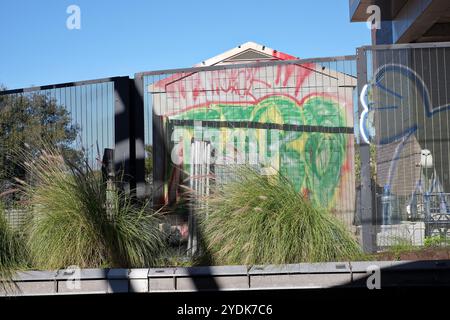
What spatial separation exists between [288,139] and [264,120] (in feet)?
1.40

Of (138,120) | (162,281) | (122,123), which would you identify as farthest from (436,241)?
(122,123)

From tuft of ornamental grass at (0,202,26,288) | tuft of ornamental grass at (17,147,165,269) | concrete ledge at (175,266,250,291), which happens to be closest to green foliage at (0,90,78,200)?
tuft of ornamental grass at (17,147,165,269)

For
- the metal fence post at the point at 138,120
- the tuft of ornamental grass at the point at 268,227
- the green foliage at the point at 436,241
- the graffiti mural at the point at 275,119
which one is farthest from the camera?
the metal fence post at the point at 138,120

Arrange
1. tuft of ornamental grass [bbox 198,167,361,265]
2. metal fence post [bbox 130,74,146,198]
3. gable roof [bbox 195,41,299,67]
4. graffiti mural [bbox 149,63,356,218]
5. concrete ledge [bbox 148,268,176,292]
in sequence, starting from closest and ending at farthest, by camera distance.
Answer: concrete ledge [bbox 148,268,176,292] < tuft of ornamental grass [bbox 198,167,361,265] < graffiti mural [bbox 149,63,356,218] < metal fence post [bbox 130,74,146,198] < gable roof [bbox 195,41,299,67]

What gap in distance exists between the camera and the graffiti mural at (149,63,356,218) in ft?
27.1

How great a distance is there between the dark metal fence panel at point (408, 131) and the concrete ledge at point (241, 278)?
7.92 feet

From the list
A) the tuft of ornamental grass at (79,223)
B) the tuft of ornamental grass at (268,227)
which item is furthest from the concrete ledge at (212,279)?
the tuft of ornamental grass at (79,223)

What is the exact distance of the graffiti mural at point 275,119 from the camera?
8.26 meters

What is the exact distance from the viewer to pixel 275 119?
8.55 meters

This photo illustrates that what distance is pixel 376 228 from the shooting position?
789 centimetres

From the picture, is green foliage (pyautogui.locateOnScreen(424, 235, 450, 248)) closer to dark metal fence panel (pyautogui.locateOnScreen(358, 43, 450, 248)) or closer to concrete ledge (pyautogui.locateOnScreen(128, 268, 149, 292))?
dark metal fence panel (pyautogui.locateOnScreen(358, 43, 450, 248))

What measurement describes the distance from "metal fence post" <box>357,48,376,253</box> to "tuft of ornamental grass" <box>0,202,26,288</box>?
403 centimetres

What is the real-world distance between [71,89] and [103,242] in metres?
3.03

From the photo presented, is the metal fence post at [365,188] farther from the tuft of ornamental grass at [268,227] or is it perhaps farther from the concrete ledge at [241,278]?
the concrete ledge at [241,278]
